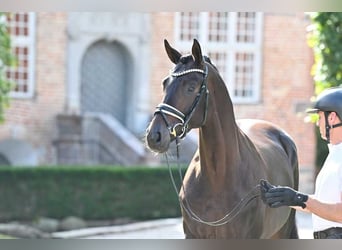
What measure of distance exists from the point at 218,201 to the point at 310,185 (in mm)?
15847

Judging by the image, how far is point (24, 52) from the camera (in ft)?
69.5

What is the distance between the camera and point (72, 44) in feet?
69.8

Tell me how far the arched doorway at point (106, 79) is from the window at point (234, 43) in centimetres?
163

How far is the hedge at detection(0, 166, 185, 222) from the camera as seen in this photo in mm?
16453

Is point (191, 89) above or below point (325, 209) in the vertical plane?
above

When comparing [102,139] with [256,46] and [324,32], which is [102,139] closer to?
[256,46]

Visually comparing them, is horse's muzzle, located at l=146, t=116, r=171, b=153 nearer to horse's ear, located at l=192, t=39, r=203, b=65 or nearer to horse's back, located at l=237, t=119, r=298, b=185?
horse's ear, located at l=192, t=39, r=203, b=65

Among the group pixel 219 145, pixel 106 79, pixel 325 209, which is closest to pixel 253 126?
pixel 219 145

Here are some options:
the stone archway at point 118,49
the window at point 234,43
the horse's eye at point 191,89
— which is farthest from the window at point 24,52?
the horse's eye at point 191,89

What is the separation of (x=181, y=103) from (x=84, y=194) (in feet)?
36.3

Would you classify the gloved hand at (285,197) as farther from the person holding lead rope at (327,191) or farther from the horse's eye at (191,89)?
the horse's eye at (191,89)

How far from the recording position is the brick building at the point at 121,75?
20.7 meters

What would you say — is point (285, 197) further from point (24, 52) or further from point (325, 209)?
point (24, 52)

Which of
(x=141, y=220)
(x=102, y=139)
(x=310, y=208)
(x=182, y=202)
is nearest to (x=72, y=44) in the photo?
(x=102, y=139)
